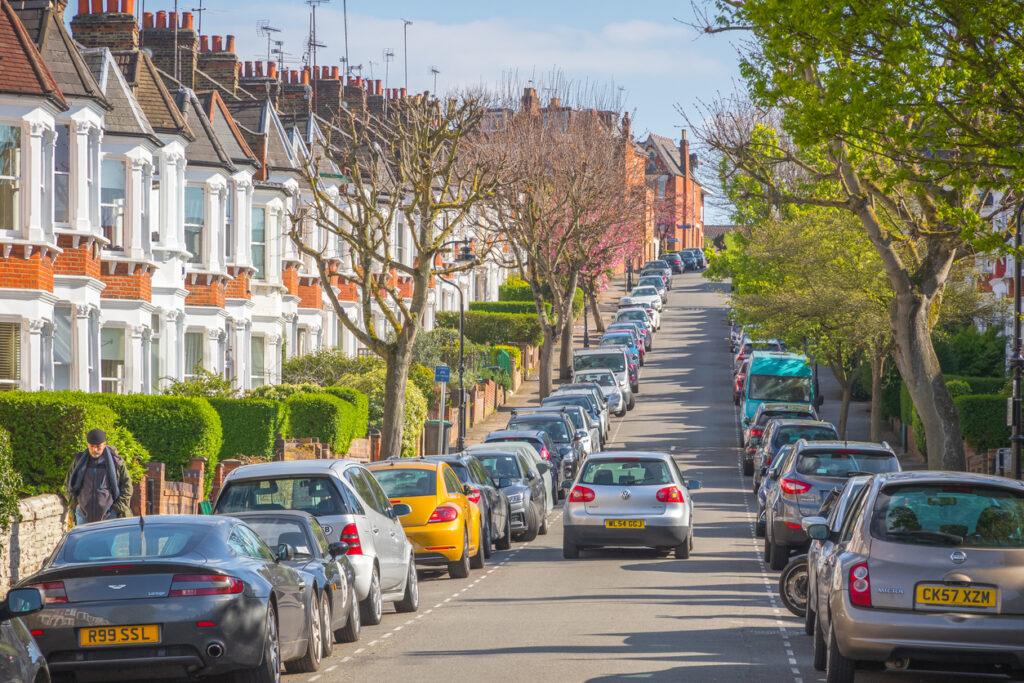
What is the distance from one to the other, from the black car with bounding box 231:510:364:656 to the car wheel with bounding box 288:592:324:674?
0.10 meters

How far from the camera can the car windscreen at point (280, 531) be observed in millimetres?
13023

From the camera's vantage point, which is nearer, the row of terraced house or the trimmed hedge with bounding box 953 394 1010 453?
the row of terraced house

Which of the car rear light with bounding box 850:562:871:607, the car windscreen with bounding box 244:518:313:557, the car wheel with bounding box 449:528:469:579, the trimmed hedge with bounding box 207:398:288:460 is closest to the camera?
the car rear light with bounding box 850:562:871:607

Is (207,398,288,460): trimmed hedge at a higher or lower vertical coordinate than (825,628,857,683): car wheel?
lower


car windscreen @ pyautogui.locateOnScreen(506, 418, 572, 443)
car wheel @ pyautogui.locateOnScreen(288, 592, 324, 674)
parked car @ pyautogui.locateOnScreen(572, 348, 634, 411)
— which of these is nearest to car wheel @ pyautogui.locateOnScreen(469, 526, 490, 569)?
car wheel @ pyautogui.locateOnScreen(288, 592, 324, 674)

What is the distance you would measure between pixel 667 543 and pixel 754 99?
21.3ft

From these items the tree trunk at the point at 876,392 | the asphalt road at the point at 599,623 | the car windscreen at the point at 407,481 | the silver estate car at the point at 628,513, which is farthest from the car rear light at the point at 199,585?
the tree trunk at the point at 876,392

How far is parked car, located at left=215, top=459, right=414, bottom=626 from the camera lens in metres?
14.1

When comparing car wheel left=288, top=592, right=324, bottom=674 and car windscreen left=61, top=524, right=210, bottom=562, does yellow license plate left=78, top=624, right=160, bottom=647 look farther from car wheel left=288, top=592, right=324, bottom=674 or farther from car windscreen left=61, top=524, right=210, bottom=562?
car wheel left=288, top=592, right=324, bottom=674

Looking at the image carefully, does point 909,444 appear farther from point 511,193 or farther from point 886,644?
point 886,644

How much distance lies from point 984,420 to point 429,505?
2116 cm

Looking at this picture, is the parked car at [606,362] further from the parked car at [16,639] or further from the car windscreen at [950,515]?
the parked car at [16,639]

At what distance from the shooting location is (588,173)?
5700cm

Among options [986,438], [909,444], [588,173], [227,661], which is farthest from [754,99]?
[588,173]
